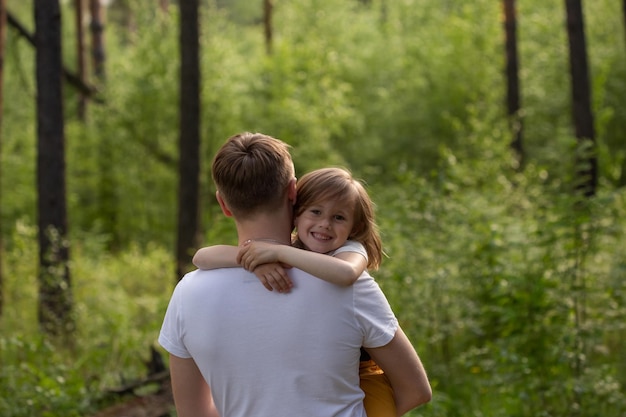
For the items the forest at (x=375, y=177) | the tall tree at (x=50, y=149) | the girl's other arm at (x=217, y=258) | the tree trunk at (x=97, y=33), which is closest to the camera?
the girl's other arm at (x=217, y=258)

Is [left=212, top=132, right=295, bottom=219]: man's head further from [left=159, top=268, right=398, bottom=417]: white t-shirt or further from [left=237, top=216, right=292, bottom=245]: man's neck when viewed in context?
[left=159, top=268, right=398, bottom=417]: white t-shirt

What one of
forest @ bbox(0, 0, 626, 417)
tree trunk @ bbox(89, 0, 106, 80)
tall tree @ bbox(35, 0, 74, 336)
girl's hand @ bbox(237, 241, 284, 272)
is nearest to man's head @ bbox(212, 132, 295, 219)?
girl's hand @ bbox(237, 241, 284, 272)

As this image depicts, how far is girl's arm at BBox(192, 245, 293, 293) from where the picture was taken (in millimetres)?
2619

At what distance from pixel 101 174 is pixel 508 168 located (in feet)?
50.1

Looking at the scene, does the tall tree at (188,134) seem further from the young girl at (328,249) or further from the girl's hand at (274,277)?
the girl's hand at (274,277)

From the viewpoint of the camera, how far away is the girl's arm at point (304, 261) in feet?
8.59

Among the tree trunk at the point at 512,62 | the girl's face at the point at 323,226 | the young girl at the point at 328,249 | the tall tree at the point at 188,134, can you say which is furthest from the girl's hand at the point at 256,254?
the tree trunk at the point at 512,62

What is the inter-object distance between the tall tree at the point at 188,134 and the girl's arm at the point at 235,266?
428 inches

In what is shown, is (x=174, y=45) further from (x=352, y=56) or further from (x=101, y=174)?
(x=352, y=56)

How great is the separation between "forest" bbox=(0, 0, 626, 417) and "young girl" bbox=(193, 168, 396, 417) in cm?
347

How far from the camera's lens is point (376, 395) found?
2.85m

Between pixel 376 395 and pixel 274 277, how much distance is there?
1.71ft

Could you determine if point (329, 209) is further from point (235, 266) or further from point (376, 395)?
point (376, 395)

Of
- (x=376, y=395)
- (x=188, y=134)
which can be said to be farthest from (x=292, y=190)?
(x=188, y=134)
